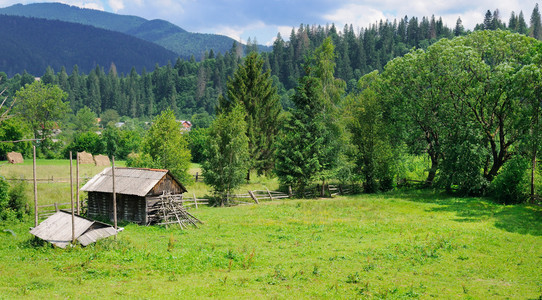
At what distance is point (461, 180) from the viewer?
3759 cm

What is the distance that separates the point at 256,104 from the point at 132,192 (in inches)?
1078

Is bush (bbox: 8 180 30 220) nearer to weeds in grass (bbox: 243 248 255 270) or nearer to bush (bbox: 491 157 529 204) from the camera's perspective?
weeds in grass (bbox: 243 248 255 270)

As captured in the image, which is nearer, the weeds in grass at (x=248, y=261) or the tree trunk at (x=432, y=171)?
the weeds in grass at (x=248, y=261)

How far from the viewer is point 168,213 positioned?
95.6 ft

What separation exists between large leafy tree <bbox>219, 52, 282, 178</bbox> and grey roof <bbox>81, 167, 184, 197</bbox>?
22147mm

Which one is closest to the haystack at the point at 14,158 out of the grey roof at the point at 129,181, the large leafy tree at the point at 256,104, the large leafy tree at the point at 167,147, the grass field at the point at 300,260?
the large leafy tree at the point at 167,147

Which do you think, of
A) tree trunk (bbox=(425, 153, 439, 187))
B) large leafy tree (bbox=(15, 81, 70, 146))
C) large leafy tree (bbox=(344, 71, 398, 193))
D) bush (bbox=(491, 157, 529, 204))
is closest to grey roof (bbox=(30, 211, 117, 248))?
large leafy tree (bbox=(344, 71, 398, 193))

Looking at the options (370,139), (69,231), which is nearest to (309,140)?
(370,139)

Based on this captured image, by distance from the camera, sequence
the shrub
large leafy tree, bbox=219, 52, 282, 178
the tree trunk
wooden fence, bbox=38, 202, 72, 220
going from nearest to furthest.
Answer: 1. the shrub
2. wooden fence, bbox=38, 202, 72, 220
3. the tree trunk
4. large leafy tree, bbox=219, 52, 282, 178

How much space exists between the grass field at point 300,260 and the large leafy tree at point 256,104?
23517 mm

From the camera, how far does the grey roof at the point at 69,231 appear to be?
69.2 ft

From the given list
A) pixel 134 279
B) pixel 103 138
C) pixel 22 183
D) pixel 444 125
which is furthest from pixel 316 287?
pixel 103 138

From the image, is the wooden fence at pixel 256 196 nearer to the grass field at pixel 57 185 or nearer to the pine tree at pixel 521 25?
the grass field at pixel 57 185

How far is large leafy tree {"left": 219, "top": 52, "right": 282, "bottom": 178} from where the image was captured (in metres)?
52.6
